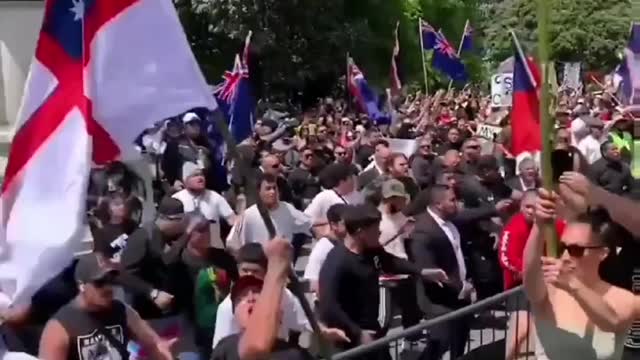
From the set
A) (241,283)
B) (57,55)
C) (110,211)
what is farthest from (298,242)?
(57,55)

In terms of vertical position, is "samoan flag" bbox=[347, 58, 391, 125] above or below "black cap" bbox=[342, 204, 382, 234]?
below

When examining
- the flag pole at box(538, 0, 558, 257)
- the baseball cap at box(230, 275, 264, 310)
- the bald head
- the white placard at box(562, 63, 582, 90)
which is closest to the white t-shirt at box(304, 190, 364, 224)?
the bald head

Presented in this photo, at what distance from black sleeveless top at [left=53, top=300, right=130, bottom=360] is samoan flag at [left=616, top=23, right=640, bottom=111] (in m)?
13.5

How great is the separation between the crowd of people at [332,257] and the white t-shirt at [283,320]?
0.01 m

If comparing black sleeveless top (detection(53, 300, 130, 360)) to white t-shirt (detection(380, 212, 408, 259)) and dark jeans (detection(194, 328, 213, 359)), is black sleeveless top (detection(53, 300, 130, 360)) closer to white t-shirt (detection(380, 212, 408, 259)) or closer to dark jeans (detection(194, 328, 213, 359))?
dark jeans (detection(194, 328, 213, 359))

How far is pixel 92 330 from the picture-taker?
5.64 meters

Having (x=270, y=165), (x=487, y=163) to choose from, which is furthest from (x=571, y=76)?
(x=270, y=165)

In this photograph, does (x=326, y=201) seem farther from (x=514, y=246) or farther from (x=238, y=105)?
(x=238, y=105)

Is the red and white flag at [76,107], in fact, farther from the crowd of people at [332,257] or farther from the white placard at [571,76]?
the white placard at [571,76]

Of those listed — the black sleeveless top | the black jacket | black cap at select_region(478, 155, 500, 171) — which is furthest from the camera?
black cap at select_region(478, 155, 500, 171)


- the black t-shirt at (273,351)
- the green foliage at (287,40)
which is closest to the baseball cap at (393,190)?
the black t-shirt at (273,351)

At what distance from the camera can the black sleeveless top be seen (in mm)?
5617

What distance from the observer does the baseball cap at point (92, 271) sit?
5.65m

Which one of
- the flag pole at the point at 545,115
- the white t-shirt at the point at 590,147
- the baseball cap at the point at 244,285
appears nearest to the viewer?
the flag pole at the point at 545,115
